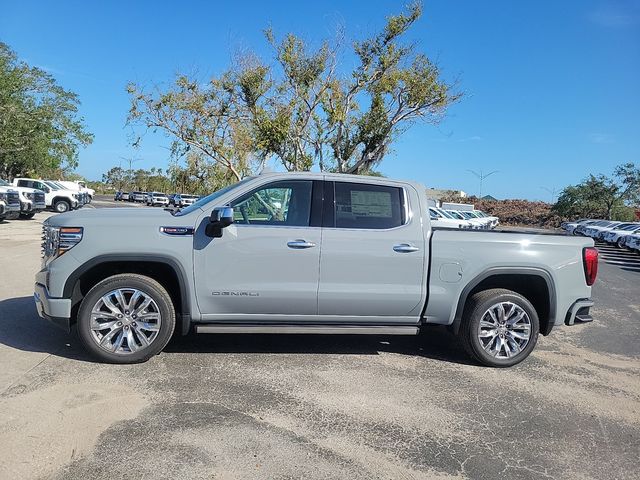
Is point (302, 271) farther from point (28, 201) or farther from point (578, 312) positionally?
point (28, 201)

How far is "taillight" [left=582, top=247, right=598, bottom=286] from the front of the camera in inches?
205

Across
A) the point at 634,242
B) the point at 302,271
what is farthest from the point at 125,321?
the point at 634,242

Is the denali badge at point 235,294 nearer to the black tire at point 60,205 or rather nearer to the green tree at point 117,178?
the black tire at point 60,205

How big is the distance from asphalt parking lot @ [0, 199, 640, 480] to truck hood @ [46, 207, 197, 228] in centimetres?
129

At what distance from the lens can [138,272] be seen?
16.0 feet

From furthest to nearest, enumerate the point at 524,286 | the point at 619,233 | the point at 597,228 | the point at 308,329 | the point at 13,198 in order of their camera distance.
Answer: the point at 597,228, the point at 619,233, the point at 13,198, the point at 524,286, the point at 308,329

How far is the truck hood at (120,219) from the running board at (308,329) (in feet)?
3.28

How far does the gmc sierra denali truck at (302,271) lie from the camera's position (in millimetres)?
4645

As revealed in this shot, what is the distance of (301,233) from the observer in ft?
15.9

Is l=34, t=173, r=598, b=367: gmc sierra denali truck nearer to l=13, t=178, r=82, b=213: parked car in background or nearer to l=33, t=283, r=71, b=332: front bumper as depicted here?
l=33, t=283, r=71, b=332: front bumper

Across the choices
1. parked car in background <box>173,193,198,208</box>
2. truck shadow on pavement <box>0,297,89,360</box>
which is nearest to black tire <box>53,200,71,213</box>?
parked car in background <box>173,193,198,208</box>

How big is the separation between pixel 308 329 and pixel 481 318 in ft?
5.67

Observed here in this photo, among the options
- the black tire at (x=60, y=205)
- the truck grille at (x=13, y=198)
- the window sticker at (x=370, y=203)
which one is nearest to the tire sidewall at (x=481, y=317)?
the window sticker at (x=370, y=203)

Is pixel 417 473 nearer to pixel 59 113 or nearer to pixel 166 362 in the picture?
pixel 166 362
